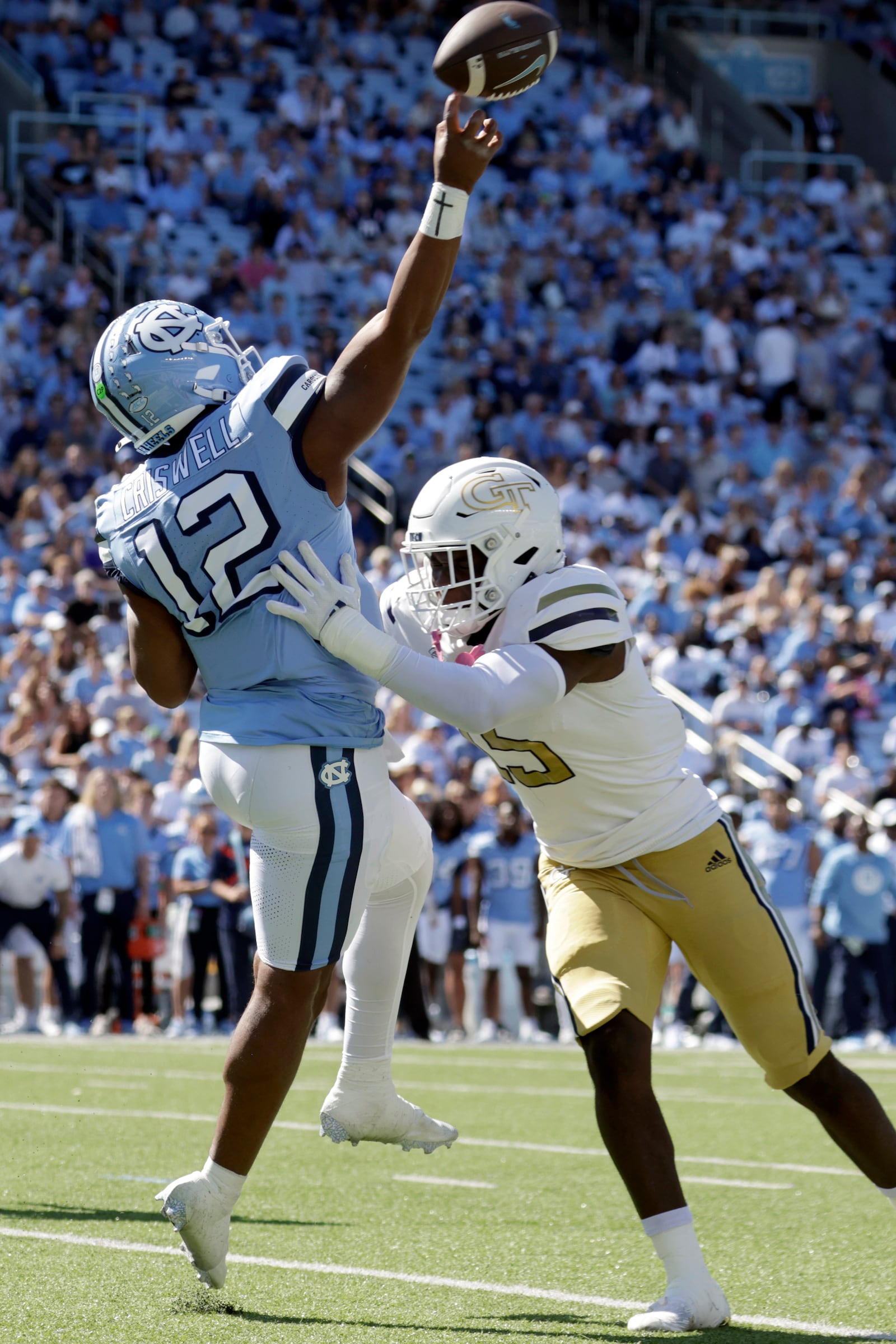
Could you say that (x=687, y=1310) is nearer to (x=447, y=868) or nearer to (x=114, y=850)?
(x=114, y=850)

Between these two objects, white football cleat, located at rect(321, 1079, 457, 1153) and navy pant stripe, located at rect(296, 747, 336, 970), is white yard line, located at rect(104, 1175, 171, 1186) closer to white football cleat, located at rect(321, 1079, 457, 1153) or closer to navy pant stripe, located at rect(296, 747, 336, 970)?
white football cleat, located at rect(321, 1079, 457, 1153)

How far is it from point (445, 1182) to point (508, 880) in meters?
6.33

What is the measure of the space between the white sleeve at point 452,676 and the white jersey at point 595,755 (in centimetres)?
13

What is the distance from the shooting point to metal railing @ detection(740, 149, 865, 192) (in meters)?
22.9

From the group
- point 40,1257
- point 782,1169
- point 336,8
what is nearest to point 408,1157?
point 782,1169

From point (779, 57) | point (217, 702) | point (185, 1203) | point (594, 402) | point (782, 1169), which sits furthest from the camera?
point (779, 57)

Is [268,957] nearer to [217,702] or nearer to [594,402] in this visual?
[217,702]

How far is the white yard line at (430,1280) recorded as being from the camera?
3.44m

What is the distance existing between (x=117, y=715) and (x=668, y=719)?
905 cm

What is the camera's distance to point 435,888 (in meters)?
11.9

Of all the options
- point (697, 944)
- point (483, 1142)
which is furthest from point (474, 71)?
point (483, 1142)

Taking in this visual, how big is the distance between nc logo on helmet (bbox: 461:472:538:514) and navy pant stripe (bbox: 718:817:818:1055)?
800mm

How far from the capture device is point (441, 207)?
3447 mm

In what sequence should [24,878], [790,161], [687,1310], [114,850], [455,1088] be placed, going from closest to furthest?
[687,1310] < [455,1088] < [24,878] < [114,850] < [790,161]
